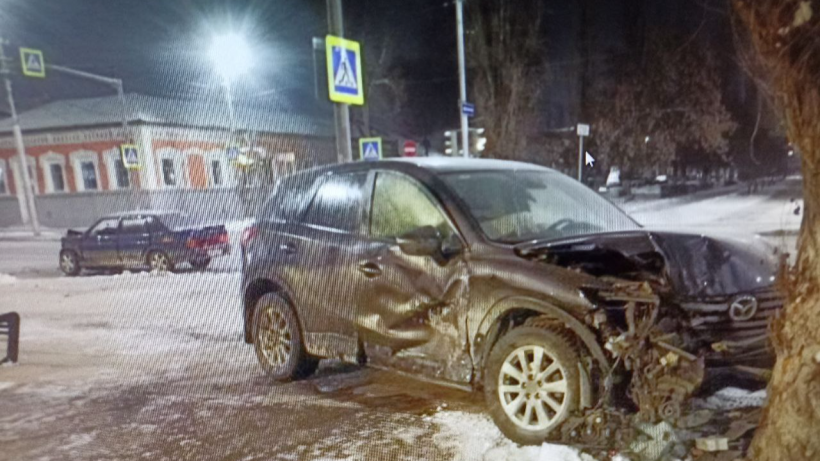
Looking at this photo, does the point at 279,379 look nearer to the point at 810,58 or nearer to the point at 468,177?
the point at 468,177

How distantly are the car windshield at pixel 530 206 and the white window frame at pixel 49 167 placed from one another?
28.7m

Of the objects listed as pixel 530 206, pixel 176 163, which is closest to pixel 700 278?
pixel 530 206

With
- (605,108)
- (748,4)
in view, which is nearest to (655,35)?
(605,108)

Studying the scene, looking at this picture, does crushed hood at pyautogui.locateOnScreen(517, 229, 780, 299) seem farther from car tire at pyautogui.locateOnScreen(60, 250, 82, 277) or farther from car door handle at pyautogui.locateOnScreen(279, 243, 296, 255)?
car tire at pyautogui.locateOnScreen(60, 250, 82, 277)

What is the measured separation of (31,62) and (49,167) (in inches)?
601

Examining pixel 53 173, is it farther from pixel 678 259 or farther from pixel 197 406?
pixel 678 259

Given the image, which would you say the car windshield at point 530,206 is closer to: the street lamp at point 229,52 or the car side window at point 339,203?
the car side window at point 339,203

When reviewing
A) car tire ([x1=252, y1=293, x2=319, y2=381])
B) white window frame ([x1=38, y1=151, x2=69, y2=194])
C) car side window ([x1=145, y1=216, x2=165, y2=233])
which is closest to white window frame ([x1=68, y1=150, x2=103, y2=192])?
white window frame ([x1=38, y1=151, x2=69, y2=194])

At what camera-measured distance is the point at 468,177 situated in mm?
4457

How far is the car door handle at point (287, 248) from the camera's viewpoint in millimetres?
5039

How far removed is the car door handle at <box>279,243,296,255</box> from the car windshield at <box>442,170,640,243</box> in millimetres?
1503

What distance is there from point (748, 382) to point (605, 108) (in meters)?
19.3

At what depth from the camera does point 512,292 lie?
361 centimetres

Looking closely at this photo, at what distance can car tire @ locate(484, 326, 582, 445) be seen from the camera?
133 inches
